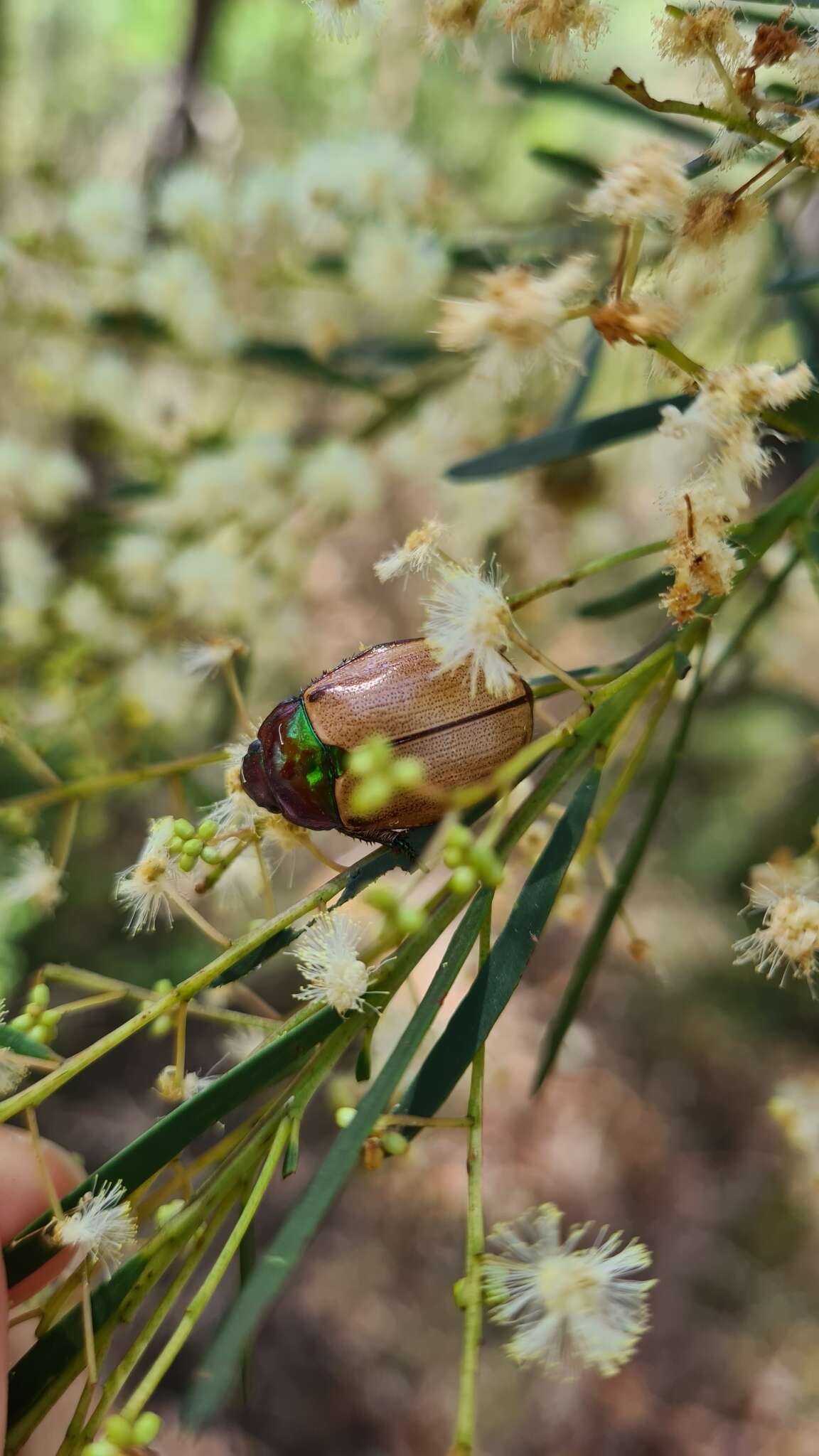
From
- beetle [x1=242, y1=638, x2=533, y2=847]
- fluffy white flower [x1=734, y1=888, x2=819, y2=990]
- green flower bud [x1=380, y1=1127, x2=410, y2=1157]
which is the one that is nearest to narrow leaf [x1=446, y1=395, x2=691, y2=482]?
beetle [x1=242, y1=638, x2=533, y2=847]

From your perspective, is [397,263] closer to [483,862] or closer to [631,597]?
[631,597]

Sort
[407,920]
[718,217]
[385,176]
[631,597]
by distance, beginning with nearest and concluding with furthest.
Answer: [407,920] → [718,217] → [631,597] → [385,176]

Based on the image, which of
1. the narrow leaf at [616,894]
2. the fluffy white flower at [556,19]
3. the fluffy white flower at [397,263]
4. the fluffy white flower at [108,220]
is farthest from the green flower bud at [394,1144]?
the fluffy white flower at [108,220]

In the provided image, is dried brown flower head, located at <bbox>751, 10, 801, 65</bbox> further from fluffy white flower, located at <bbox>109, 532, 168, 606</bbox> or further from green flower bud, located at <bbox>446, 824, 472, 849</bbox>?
fluffy white flower, located at <bbox>109, 532, 168, 606</bbox>

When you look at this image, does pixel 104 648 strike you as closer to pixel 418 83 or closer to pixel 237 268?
pixel 237 268

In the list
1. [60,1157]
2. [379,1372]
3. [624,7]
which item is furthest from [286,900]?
[624,7]

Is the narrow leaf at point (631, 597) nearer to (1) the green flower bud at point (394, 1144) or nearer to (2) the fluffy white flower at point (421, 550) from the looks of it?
(2) the fluffy white flower at point (421, 550)

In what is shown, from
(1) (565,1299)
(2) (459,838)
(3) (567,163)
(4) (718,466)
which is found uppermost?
(3) (567,163)

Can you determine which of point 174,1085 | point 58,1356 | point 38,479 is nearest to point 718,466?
point 174,1085
